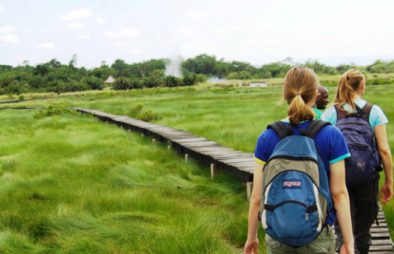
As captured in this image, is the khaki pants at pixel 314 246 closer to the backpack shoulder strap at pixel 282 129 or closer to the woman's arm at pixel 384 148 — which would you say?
the backpack shoulder strap at pixel 282 129

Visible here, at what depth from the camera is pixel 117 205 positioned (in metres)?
6.36

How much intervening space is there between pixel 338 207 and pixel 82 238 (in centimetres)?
305

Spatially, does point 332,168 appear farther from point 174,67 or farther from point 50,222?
point 174,67

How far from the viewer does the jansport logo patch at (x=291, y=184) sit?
2.34 metres

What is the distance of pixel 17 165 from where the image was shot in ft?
34.8

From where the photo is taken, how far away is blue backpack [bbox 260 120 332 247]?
2.34 meters

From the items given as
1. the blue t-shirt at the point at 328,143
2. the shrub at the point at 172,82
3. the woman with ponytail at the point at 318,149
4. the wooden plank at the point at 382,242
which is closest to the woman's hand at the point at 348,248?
the woman with ponytail at the point at 318,149

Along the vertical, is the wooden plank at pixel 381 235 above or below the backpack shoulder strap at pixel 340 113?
below

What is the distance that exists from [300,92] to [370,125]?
53.7 inches

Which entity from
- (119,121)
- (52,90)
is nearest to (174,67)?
(52,90)

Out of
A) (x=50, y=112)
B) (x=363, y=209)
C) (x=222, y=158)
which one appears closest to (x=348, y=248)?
(x=363, y=209)

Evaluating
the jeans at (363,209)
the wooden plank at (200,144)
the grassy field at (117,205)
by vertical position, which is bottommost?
the grassy field at (117,205)

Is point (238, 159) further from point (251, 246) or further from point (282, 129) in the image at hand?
point (282, 129)

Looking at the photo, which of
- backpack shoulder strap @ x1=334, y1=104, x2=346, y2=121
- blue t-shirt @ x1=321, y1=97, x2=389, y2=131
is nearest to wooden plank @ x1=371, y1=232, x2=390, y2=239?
blue t-shirt @ x1=321, y1=97, x2=389, y2=131
